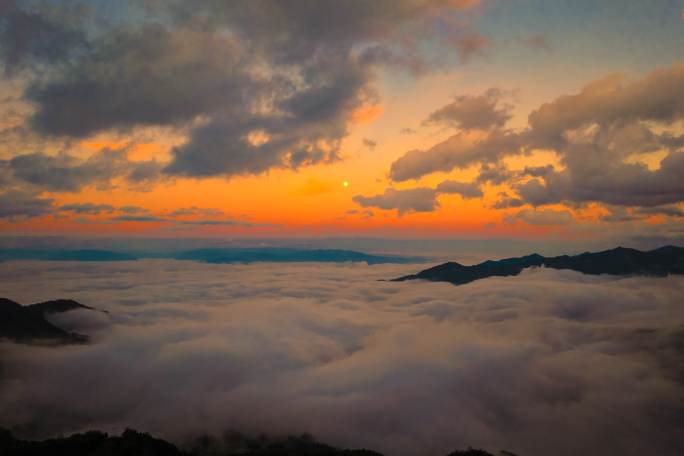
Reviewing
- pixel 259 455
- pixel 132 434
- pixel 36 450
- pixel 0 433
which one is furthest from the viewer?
pixel 259 455

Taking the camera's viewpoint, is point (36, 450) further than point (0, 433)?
No

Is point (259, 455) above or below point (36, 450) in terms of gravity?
below

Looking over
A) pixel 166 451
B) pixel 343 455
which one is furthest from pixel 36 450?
pixel 343 455

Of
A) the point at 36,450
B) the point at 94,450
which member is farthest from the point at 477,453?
the point at 36,450

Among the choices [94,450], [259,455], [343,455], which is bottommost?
[259,455]

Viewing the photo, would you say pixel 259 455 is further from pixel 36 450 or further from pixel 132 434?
pixel 36 450

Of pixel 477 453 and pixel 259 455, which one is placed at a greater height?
pixel 477 453

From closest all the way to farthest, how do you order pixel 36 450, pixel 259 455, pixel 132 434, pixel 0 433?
A: pixel 36 450 < pixel 132 434 < pixel 0 433 < pixel 259 455

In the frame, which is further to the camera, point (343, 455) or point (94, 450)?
point (343, 455)

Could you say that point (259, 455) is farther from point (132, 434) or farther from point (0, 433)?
point (0, 433)
